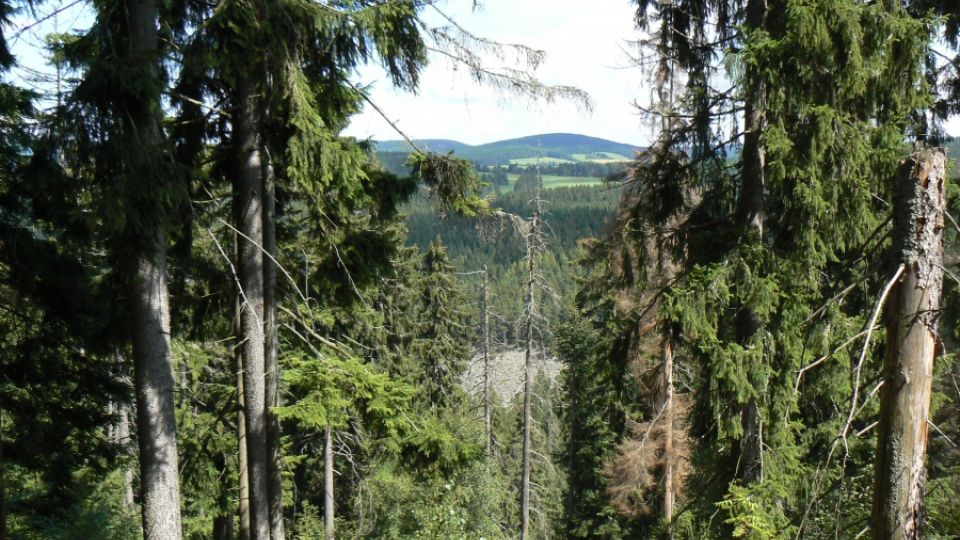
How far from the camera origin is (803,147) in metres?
5.91

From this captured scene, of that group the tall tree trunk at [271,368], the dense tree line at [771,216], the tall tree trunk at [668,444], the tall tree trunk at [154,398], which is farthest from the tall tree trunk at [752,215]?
the tall tree trunk at [668,444]

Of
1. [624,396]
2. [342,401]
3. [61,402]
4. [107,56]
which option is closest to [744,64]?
[342,401]

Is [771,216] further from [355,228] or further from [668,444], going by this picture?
[668,444]

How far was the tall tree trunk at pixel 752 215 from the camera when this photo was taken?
672cm

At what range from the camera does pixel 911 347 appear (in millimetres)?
3037

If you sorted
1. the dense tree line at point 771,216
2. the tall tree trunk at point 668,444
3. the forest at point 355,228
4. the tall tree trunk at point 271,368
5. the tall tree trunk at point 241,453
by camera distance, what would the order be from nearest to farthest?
1. the forest at point 355,228
2. the dense tree line at point 771,216
3. the tall tree trunk at point 271,368
4. the tall tree trunk at point 241,453
5. the tall tree trunk at point 668,444

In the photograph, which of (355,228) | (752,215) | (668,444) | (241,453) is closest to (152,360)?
(355,228)

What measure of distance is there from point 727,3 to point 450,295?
818 inches

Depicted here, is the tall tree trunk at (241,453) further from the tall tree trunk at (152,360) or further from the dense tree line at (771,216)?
the dense tree line at (771,216)

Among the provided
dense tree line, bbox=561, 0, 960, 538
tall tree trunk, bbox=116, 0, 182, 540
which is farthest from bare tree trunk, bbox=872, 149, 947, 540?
tall tree trunk, bbox=116, 0, 182, 540

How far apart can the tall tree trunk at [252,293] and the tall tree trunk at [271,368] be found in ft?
0.39

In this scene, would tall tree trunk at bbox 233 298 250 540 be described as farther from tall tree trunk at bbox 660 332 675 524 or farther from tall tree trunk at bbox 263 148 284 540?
tall tree trunk at bbox 660 332 675 524

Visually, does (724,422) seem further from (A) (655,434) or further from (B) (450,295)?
(B) (450,295)

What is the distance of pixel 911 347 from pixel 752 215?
4061 mm
